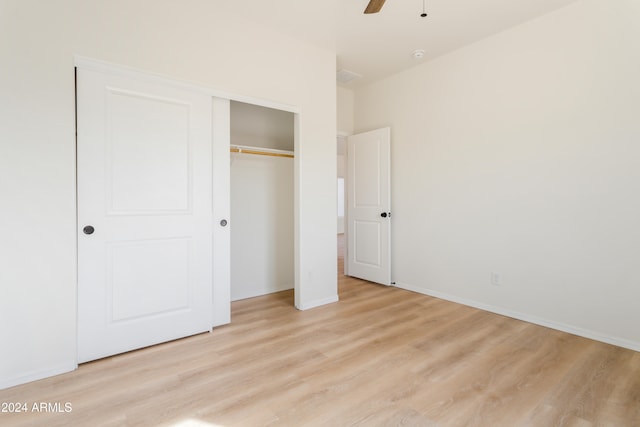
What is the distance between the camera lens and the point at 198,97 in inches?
101

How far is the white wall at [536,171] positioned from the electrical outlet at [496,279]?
35 millimetres

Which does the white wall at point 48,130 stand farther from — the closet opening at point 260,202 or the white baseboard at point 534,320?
the white baseboard at point 534,320

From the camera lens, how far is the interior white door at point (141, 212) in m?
2.11

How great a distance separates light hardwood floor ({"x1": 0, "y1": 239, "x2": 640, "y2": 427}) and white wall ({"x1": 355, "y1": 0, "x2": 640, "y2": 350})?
46 centimetres

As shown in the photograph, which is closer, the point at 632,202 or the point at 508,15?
the point at 632,202

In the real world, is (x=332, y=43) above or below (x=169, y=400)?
above

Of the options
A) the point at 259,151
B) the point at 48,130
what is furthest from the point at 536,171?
the point at 48,130

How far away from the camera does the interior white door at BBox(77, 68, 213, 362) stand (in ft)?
6.93

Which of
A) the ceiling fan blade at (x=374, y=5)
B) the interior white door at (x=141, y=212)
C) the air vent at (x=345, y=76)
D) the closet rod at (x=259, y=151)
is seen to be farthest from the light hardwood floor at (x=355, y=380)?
the air vent at (x=345, y=76)

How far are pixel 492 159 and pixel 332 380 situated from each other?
9.01 feet

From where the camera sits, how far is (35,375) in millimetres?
1898

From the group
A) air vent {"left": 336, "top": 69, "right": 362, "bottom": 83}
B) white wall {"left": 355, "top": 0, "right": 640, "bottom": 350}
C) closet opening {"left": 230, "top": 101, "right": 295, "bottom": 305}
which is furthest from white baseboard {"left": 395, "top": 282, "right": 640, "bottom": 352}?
air vent {"left": 336, "top": 69, "right": 362, "bottom": 83}

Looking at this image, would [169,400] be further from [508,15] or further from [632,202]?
[508,15]

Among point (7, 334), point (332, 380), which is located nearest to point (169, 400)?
point (332, 380)
